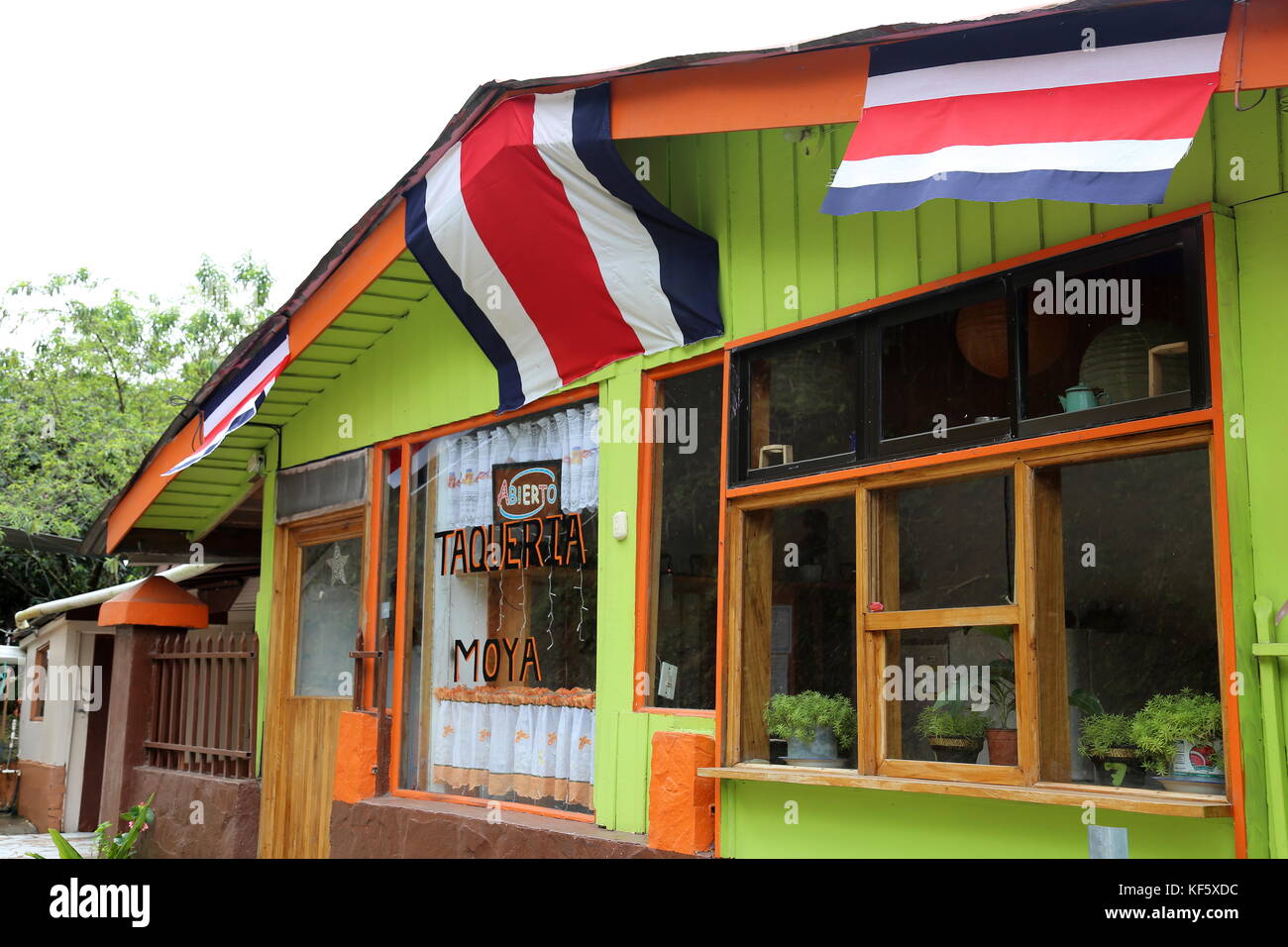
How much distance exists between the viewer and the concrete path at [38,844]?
1213cm

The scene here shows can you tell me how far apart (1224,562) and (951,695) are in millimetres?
1244

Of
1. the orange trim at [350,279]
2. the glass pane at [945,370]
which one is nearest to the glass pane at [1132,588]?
the glass pane at [945,370]

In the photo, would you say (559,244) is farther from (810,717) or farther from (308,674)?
(308,674)

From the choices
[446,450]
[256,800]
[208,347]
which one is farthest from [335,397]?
[208,347]

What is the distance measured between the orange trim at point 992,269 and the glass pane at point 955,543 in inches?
29.5

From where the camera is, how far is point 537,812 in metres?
6.90

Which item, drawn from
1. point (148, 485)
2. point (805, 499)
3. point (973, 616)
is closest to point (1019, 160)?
point (973, 616)

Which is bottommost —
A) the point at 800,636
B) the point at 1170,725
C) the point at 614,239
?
the point at 1170,725

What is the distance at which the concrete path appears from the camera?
39.8ft

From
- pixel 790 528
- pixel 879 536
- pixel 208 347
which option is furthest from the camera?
pixel 208 347

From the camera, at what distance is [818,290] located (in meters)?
5.62

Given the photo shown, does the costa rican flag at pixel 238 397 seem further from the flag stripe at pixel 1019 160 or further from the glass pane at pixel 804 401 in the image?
the flag stripe at pixel 1019 160
